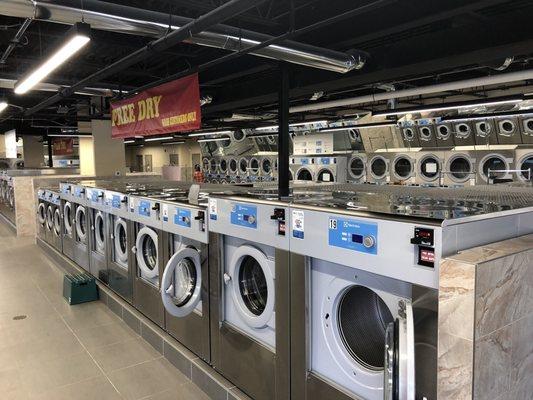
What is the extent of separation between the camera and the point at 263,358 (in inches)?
113

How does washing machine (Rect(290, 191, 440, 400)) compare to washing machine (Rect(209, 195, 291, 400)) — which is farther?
washing machine (Rect(209, 195, 291, 400))

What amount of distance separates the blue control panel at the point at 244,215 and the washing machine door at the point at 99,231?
10.4 feet

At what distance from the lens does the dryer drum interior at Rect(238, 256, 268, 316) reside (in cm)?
318

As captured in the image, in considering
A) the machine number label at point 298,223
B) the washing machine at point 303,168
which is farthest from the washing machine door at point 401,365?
the washing machine at point 303,168

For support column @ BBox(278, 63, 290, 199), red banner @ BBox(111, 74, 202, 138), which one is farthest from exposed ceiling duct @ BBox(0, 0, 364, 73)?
red banner @ BBox(111, 74, 202, 138)

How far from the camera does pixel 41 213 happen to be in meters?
8.64

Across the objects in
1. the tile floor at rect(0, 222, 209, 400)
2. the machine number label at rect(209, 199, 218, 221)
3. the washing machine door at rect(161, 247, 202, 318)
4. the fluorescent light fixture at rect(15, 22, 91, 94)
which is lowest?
the tile floor at rect(0, 222, 209, 400)

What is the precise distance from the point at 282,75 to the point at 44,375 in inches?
150

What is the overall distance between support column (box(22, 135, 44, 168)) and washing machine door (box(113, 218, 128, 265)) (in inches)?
558

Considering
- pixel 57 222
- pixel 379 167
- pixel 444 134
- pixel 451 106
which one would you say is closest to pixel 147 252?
pixel 57 222

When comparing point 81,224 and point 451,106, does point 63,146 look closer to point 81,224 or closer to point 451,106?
point 81,224

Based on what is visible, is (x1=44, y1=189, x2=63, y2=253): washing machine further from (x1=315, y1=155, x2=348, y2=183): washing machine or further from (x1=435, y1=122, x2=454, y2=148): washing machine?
→ (x1=435, y1=122, x2=454, y2=148): washing machine

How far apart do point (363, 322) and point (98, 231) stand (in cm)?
434

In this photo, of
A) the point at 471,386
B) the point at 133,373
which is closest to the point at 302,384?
the point at 471,386
